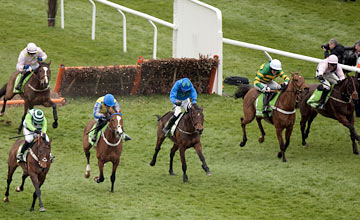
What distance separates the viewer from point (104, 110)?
13.4m

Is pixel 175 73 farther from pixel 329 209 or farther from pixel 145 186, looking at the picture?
pixel 329 209

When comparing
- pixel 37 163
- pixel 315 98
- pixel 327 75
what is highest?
pixel 327 75

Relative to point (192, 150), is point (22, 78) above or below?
above

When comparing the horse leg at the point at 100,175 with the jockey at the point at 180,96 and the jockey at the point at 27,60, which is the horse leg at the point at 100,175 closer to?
the jockey at the point at 180,96

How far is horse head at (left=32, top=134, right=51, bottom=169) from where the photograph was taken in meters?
11.9

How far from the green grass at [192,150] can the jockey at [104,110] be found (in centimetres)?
113

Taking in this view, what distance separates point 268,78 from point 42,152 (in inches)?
217

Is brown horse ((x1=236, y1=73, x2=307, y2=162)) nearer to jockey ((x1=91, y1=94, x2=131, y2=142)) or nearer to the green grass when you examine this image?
the green grass

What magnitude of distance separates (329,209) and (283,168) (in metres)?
2.19

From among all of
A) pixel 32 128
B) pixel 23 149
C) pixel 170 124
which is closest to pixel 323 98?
pixel 170 124

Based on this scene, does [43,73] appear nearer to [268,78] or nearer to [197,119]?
[197,119]

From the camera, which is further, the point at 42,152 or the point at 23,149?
the point at 23,149

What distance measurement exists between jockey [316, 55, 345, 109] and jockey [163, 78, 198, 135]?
119 inches

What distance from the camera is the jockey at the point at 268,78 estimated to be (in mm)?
15281
